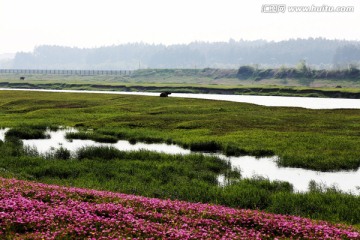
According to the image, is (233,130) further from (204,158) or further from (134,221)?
(134,221)

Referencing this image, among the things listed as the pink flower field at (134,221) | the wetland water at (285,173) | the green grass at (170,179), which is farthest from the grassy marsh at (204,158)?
the pink flower field at (134,221)

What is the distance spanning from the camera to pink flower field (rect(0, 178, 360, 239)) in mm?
12773

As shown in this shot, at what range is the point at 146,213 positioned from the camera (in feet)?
48.5

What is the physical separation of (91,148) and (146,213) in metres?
19.0

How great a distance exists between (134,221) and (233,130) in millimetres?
34015

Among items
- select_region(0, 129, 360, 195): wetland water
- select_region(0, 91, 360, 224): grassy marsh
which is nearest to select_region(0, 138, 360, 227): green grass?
select_region(0, 91, 360, 224): grassy marsh

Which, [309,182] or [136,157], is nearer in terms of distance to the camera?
[309,182]

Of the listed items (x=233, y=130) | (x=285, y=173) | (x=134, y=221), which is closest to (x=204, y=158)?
(x=285, y=173)

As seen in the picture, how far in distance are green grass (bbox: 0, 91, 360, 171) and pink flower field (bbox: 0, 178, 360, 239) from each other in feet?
56.5

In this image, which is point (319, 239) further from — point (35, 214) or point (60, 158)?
point (60, 158)

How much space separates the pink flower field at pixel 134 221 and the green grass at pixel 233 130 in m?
17.2

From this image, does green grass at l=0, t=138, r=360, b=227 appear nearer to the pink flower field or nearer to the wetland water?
the wetland water

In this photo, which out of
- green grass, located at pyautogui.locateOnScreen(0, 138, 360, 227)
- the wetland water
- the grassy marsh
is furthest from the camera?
the wetland water

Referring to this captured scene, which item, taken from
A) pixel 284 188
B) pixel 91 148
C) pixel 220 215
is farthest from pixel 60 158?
pixel 220 215
